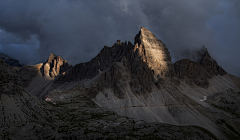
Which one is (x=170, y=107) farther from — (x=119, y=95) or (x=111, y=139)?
(x=111, y=139)

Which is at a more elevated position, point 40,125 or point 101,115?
point 101,115

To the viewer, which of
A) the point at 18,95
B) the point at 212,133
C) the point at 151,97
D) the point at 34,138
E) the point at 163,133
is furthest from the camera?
the point at 151,97

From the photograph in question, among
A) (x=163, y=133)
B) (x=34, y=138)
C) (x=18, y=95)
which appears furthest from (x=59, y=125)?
(x=163, y=133)

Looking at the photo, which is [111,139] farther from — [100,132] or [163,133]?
[163,133]

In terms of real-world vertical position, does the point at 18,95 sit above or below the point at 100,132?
above

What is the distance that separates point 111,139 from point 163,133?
119ft

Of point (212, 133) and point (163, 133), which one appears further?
point (212, 133)

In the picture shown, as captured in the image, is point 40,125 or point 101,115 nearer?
point 40,125

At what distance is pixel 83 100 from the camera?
164 metres

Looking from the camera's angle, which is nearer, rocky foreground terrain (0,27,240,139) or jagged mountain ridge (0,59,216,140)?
jagged mountain ridge (0,59,216,140)

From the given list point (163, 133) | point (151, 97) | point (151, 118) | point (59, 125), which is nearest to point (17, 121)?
point (59, 125)

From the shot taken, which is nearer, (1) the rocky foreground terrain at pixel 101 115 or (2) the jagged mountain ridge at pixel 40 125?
(2) the jagged mountain ridge at pixel 40 125

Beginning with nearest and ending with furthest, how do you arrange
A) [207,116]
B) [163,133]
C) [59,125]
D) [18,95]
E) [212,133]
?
[18,95] → [59,125] → [163,133] → [212,133] → [207,116]

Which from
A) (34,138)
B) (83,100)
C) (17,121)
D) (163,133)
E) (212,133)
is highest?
(83,100)
